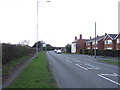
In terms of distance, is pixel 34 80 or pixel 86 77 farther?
pixel 86 77

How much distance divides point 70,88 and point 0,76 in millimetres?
4728

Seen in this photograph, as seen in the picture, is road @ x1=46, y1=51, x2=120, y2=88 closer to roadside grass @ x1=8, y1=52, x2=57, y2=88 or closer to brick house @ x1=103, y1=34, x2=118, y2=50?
roadside grass @ x1=8, y1=52, x2=57, y2=88

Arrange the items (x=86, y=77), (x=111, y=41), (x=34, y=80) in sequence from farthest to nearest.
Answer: (x=111, y=41) → (x=86, y=77) → (x=34, y=80)

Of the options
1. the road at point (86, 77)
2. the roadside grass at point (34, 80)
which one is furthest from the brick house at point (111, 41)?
the roadside grass at point (34, 80)

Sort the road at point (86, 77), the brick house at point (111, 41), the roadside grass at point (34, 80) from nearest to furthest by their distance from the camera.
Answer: the roadside grass at point (34, 80) → the road at point (86, 77) → the brick house at point (111, 41)

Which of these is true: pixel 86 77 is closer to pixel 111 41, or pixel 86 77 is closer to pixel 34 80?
pixel 34 80

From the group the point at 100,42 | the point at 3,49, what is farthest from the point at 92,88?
the point at 100,42

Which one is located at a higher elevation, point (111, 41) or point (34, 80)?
point (111, 41)

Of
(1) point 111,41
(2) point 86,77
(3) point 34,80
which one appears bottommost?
(2) point 86,77

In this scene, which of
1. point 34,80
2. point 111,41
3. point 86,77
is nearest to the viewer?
point 34,80

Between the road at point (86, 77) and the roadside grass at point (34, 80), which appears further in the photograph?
the road at point (86, 77)

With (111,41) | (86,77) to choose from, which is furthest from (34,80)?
(111,41)

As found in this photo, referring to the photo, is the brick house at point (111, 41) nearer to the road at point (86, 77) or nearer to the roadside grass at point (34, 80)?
the road at point (86, 77)

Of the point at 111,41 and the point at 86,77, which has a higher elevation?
the point at 111,41
